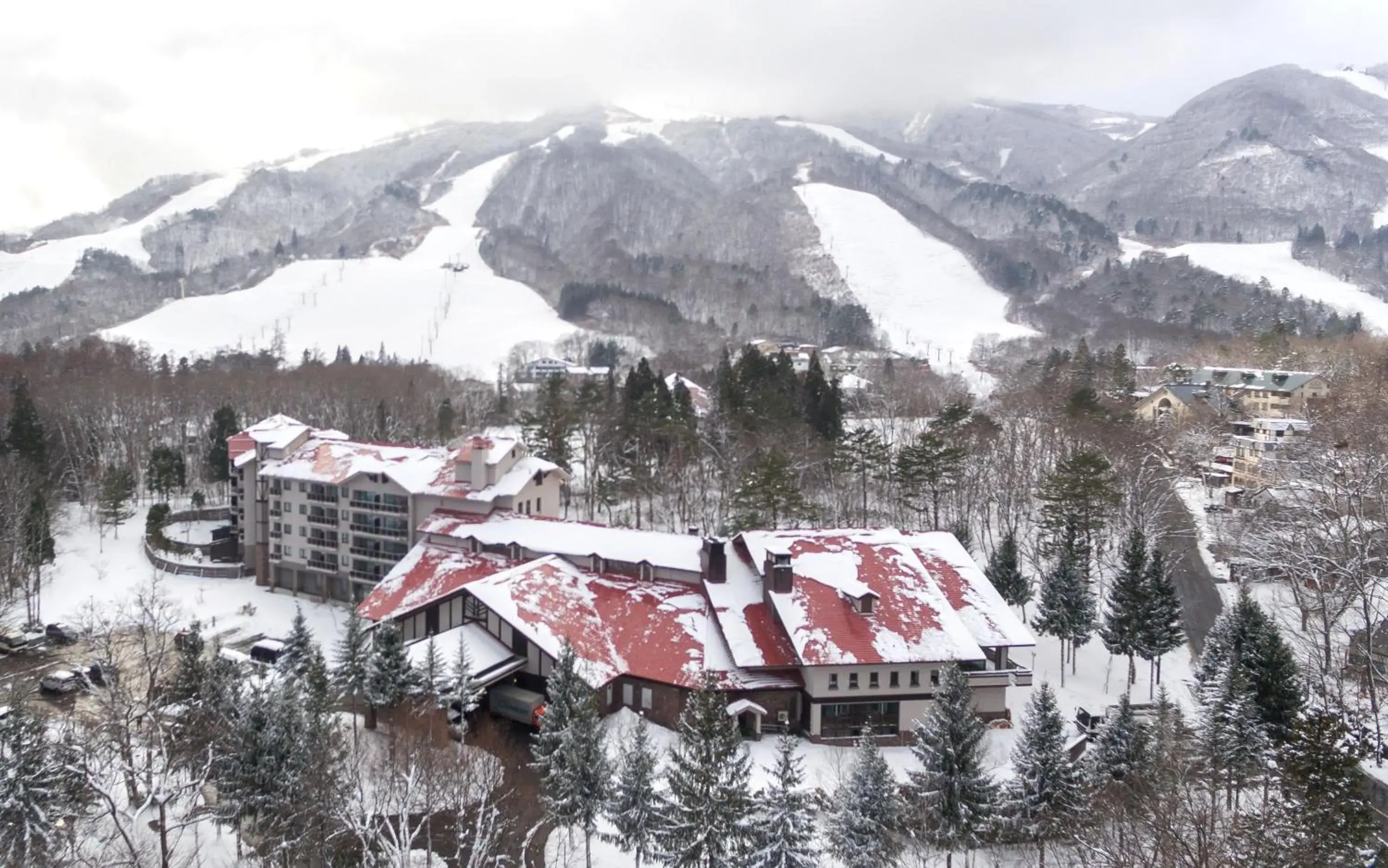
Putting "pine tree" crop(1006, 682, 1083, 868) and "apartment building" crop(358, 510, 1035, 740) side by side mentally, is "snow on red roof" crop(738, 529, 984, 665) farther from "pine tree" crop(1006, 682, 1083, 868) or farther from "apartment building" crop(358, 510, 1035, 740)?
"pine tree" crop(1006, 682, 1083, 868)

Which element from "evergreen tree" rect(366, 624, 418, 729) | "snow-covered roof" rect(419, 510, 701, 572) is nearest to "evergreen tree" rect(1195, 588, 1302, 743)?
"snow-covered roof" rect(419, 510, 701, 572)

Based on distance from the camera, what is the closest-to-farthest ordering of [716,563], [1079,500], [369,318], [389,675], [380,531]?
1. [389,675]
2. [716,563]
3. [1079,500]
4. [380,531]
5. [369,318]

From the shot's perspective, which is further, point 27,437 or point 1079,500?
point 27,437

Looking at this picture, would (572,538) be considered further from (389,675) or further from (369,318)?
(369,318)

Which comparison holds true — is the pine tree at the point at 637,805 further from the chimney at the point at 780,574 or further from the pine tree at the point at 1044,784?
the chimney at the point at 780,574

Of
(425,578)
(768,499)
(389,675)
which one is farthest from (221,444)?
(389,675)

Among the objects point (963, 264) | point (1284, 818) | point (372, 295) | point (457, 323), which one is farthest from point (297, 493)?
point (963, 264)
